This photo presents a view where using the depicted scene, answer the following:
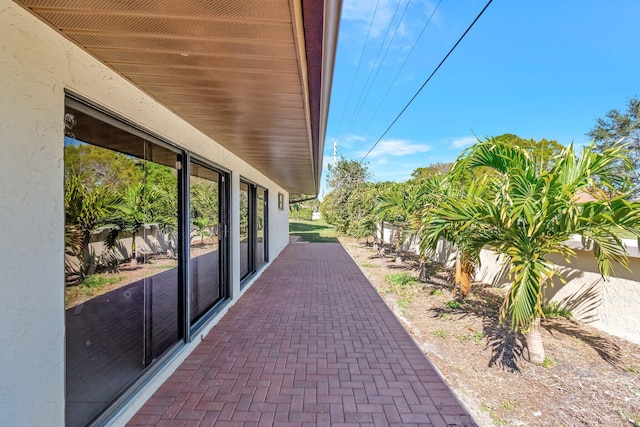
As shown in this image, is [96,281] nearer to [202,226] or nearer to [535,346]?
[202,226]

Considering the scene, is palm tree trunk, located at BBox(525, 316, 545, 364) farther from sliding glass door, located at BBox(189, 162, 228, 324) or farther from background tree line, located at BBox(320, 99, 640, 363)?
sliding glass door, located at BBox(189, 162, 228, 324)

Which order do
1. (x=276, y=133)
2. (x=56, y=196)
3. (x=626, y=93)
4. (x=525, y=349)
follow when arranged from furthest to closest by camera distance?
(x=626, y=93) → (x=276, y=133) → (x=525, y=349) → (x=56, y=196)

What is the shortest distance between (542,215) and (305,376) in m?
2.71

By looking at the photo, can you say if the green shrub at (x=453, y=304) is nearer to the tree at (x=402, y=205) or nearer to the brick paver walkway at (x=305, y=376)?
the brick paver walkway at (x=305, y=376)

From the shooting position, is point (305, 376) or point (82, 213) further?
point (305, 376)

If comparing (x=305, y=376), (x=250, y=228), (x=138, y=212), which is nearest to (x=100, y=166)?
(x=138, y=212)

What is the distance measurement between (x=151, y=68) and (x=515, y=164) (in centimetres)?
344

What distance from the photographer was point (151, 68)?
7.01 feet

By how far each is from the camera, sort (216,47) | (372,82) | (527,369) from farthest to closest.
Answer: (372,82) → (527,369) → (216,47)

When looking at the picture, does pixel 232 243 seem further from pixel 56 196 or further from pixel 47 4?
pixel 47 4

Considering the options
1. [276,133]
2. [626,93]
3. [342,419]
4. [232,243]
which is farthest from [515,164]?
[626,93]

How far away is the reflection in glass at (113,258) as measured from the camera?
205 cm

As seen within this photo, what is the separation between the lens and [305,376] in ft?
10.0

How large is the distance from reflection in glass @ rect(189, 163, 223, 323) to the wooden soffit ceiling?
3.87 feet
